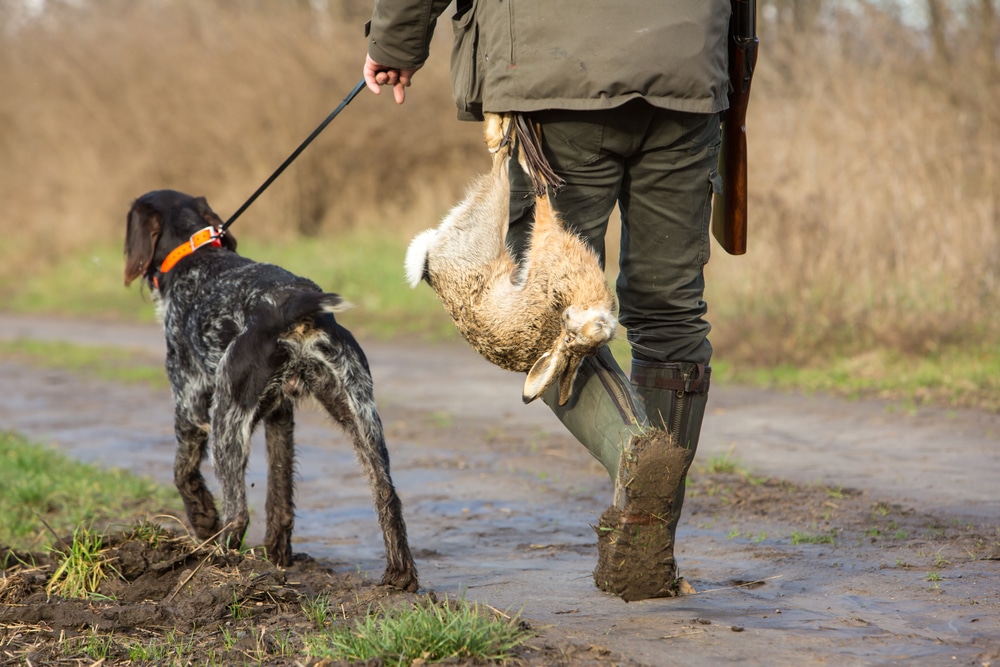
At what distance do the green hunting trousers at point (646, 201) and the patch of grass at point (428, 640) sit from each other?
1080 mm

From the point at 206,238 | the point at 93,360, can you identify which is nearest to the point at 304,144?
the point at 206,238

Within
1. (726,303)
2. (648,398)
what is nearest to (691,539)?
(648,398)

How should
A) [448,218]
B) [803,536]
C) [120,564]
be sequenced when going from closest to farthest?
[448,218] < [120,564] < [803,536]

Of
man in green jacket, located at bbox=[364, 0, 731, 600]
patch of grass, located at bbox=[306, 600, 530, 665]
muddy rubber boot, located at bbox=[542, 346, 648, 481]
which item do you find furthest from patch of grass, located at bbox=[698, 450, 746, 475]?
patch of grass, located at bbox=[306, 600, 530, 665]

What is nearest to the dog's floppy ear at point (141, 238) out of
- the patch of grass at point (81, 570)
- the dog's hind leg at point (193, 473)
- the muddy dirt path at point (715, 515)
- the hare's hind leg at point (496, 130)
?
the dog's hind leg at point (193, 473)

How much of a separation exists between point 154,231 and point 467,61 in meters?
2.23

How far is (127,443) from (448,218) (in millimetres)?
4296

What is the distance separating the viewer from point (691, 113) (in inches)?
121

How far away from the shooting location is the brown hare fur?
297 cm

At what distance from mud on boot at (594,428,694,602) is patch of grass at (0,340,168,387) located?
651 cm

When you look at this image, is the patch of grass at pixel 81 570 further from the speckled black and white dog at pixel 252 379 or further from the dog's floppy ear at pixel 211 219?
the dog's floppy ear at pixel 211 219

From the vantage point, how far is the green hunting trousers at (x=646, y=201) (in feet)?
10.2

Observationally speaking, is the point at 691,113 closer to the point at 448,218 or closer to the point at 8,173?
the point at 448,218

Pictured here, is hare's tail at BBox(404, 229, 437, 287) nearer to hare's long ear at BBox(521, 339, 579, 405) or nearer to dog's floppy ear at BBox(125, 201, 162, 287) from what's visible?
hare's long ear at BBox(521, 339, 579, 405)
